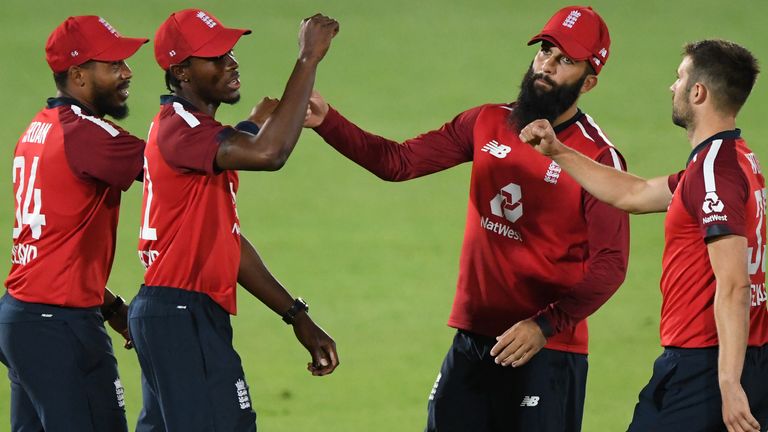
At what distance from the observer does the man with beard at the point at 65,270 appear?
4883 millimetres

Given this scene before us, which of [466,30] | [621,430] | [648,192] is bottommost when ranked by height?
[621,430]

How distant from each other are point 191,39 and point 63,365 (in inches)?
54.5

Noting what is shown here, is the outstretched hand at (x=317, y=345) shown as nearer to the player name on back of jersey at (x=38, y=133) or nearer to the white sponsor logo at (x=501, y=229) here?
the white sponsor logo at (x=501, y=229)

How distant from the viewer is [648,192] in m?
4.68

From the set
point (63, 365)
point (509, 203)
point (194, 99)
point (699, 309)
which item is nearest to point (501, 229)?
point (509, 203)

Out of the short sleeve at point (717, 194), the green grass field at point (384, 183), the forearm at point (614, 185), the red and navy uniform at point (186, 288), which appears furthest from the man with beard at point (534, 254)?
the green grass field at point (384, 183)

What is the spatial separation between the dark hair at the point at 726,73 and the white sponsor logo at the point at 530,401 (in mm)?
1374

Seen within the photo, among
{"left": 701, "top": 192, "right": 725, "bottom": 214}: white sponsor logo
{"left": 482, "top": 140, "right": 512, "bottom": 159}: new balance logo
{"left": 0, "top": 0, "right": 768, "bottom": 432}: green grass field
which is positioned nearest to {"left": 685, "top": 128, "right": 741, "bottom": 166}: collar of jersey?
{"left": 701, "top": 192, "right": 725, "bottom": 214}: white sponsor logo

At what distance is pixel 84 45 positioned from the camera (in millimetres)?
5176

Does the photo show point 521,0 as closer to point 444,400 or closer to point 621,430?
point 621,430

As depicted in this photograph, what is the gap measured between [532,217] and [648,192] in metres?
0.54

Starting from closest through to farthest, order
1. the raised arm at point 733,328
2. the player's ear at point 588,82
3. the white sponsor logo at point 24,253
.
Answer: the raised arm at point 733,328
the white sponsor logo at point 24,253
the player's ear at point 588,82

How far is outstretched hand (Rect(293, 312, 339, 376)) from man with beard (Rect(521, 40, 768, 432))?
1240 mm

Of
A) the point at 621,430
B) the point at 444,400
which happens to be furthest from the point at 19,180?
the point at 621,430
